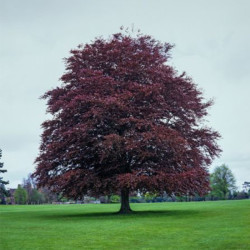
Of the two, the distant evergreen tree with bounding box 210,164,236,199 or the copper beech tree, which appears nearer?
the copper beech tree

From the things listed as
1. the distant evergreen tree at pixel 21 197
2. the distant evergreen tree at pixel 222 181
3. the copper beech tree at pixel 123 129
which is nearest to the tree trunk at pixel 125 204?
the copper beech tree at pixel 123 129

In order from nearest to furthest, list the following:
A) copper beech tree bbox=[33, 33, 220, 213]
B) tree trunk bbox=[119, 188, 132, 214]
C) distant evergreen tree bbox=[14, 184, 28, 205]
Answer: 1. copper beech tree bbox=[33, 33, 220, 213]
2. tree trunk bbox=[119, 188, 132, 214]
3. distant evergreen tree bbox=[14, 184, 28, 205]

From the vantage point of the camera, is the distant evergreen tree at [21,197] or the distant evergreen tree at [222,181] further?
the distant evergreen tree at [21,197]

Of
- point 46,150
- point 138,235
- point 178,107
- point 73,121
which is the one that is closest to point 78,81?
point 73,121

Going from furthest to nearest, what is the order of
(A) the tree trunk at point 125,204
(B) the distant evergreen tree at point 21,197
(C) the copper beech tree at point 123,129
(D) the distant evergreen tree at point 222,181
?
(B) the distant evergreen tree at point 21,197, (D) the distant evergreen tree at point 222,181, (A) the tree trunk at point 125,204, (C) the copper beech tree at point 123,129

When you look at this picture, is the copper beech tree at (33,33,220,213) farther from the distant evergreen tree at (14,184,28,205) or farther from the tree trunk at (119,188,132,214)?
the distant evergreen tree at (14,184,28,205)

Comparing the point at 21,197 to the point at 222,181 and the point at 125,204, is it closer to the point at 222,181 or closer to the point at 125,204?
the point at 222,181

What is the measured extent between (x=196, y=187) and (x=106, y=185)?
7.26m

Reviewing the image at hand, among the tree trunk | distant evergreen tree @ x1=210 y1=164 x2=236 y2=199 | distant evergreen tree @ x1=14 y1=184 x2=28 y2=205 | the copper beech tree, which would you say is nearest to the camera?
the copper beech tree

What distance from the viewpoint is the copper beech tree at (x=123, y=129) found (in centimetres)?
2988

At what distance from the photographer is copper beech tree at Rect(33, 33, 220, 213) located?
29.9 meters

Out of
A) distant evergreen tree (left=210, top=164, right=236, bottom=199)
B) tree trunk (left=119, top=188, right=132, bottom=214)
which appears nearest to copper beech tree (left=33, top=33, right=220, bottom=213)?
tree trunk (left=119, top=188, right=132, bottom=214)

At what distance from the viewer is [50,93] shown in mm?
37312

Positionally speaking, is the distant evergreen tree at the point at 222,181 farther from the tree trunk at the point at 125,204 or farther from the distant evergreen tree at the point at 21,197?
the tree trunk at the point at 125,204
